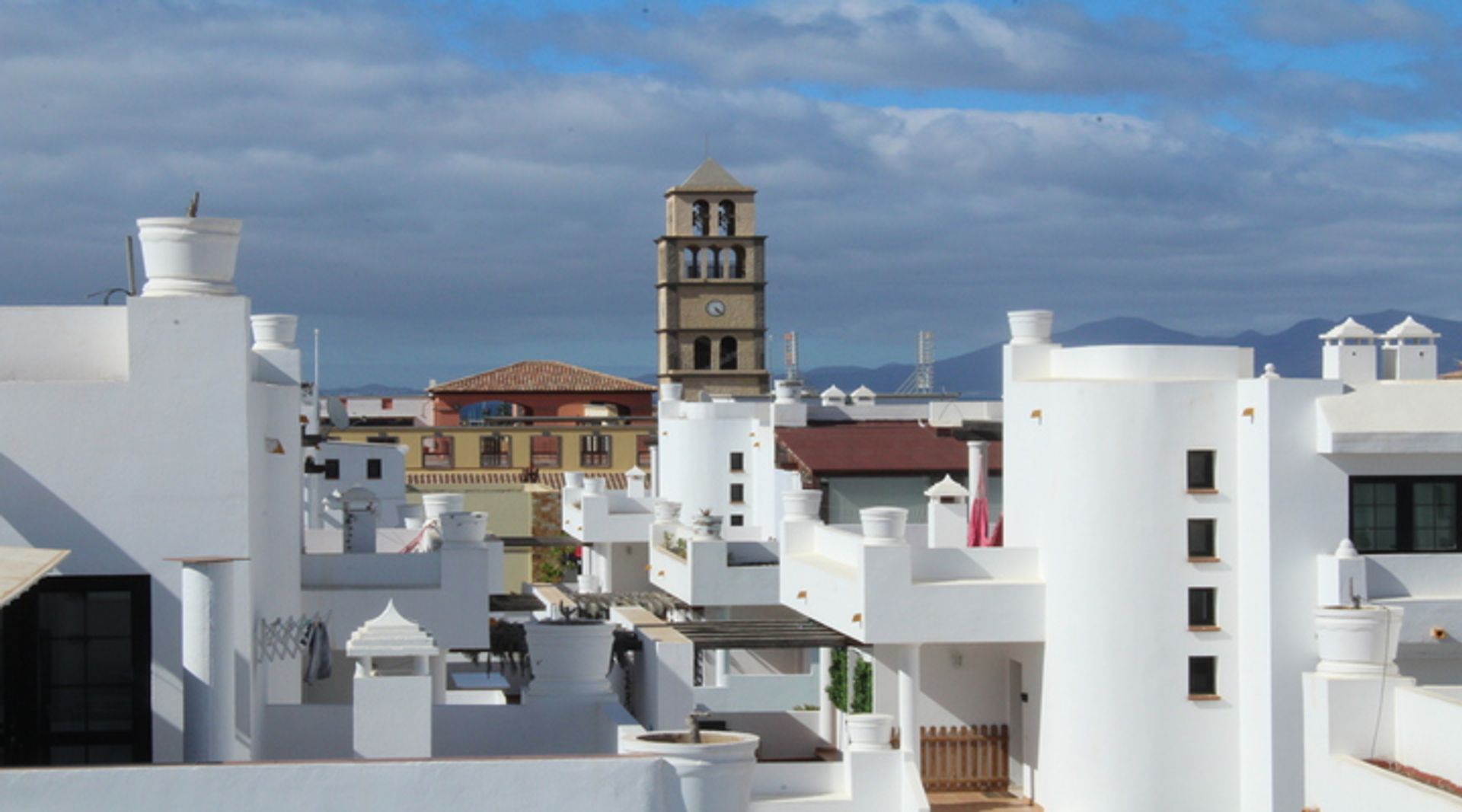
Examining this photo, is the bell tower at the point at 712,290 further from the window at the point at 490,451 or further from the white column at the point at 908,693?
the white column at the point at 908,693

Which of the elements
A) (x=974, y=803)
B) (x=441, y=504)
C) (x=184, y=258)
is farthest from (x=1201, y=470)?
(x=184, y=258)

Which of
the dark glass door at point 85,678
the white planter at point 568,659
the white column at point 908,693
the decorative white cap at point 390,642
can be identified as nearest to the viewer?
the dark glass door at point 85,678

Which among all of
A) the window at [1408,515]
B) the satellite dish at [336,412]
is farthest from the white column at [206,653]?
the window at [1408,515]

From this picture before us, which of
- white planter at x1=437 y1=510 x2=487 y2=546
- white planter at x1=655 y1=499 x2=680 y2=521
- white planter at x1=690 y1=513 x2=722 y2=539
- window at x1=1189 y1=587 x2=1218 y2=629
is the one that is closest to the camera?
white planter at x1=437 y1=510 x2=487 y2=546

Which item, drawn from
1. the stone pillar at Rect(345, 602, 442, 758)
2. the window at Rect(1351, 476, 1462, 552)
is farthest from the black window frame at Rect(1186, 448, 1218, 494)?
the stone pillar at Rect(345, 602, 442, 758)

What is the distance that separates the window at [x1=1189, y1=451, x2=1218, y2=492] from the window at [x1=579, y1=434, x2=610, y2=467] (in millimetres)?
60946

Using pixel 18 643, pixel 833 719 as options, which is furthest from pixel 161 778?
pixel 833 719

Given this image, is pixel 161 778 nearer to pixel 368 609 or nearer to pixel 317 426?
pixel 368 609

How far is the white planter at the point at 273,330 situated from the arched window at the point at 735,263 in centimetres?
5676

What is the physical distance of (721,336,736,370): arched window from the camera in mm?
81375

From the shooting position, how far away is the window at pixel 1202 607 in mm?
27766

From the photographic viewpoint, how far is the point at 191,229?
16422 millimetres

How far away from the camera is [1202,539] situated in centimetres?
2791

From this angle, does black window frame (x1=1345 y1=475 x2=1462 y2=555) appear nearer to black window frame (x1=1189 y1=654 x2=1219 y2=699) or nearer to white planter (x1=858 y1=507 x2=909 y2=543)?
black window frame (x1=1189 y1=654 x2=1219 y2=699)
